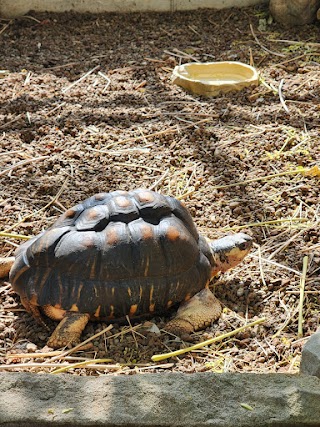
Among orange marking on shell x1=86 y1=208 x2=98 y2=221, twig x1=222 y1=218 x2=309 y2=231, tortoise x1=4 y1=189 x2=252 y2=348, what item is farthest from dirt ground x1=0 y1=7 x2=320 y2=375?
orange marking on shell x1=86 y1=208 x2=98 y2=221

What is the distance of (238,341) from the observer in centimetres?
328

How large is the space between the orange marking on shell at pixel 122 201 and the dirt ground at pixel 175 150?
1.82 feet

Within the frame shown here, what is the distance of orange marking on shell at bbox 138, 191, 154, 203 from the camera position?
3.41 m

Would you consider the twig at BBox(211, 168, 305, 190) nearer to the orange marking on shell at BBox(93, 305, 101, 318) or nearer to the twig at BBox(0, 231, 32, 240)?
the twig at BBox(0, 231, 32, 240)

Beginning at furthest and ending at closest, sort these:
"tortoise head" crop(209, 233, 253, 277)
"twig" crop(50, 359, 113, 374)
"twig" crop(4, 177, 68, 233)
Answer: "twig" crop(4, 177, 68, 233) → "tortoise head" crop(209, 233, 253, 277) → "twig" crop(50, 359, 113, 374)

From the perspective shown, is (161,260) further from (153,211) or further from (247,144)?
(247,144)

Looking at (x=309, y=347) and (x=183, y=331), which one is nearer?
(x=309, y=347)

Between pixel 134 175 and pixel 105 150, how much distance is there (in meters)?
0.37

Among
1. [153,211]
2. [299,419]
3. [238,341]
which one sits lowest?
[238,341]

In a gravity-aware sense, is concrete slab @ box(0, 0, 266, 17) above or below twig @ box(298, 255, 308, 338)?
above

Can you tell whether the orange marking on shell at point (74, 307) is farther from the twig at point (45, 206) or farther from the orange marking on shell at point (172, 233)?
the twig at point (45, 206)

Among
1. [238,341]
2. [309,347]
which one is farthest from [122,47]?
[309,347]

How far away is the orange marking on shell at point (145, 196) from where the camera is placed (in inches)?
134

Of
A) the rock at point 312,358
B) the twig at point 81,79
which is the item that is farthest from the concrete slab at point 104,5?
the rock at point 312,358
